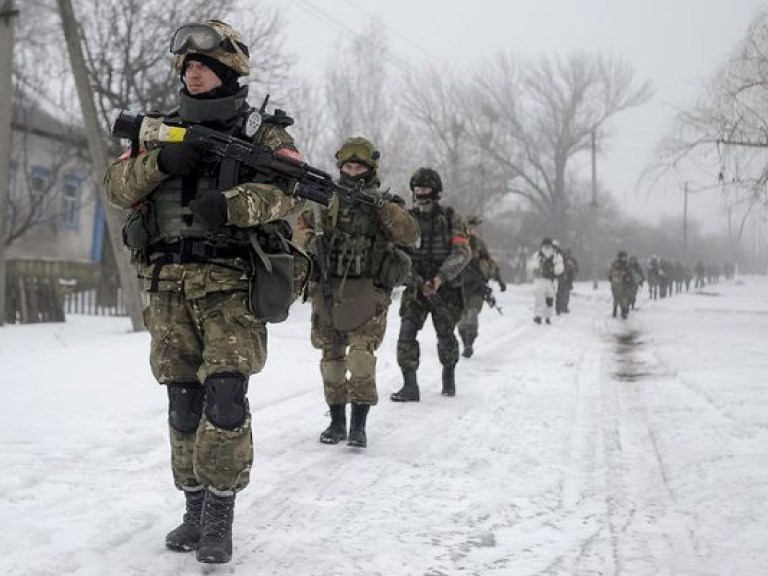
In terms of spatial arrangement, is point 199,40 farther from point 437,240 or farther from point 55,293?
point 55,293

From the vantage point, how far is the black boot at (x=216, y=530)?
2.75 m

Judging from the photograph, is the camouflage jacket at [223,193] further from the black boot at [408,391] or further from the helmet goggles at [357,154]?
the black boot at [408,391]

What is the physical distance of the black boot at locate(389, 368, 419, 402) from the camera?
6574 mm

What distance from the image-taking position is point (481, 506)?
144 inches

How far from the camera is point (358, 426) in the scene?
4.84m

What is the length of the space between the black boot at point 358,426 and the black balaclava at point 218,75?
2477mm

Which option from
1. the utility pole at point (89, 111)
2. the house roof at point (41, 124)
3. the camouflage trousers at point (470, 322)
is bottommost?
the camouflage trousers at point (470, 322)

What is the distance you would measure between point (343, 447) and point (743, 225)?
13032 mm

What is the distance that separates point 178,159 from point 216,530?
1332 millimetres

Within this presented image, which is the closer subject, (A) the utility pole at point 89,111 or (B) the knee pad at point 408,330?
(B) the knee pad at point 408,330

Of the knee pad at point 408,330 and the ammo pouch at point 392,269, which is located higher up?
the ammo pouch at point 392,269

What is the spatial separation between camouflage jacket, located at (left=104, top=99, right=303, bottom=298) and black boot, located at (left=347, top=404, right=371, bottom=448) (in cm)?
213

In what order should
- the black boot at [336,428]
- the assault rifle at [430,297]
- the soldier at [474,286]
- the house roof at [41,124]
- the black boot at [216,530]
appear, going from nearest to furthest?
1. the black boot at [216,530]
2. the black boot at [336,428]
3. the assault rifle at [430,297]
4. the soldier at [474,286]
5. the house roof at [41,124]

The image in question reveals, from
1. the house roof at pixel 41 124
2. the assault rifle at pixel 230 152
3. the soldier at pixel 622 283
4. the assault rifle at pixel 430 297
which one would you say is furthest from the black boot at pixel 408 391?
the house roof at pixel 41 124
